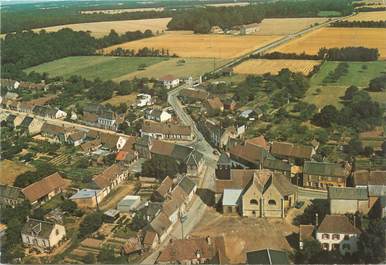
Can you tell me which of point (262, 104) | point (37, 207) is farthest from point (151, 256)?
point (262, 104)

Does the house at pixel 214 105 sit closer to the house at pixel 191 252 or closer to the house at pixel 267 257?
the house at pixel 191 252

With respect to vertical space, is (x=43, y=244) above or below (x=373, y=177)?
below

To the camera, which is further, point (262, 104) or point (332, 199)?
point (262, 104)

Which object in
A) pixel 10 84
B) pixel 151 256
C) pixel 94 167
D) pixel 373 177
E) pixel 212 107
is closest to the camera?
pixel 151 256

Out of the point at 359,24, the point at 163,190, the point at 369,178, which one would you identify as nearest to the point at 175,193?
the point at 163,190

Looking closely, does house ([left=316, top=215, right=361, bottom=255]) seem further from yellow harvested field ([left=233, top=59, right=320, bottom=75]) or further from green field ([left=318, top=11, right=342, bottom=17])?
green field ([left=318, top=11, right=342, bottom=17])

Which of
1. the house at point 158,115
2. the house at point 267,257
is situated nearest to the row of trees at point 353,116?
the house at point 158,115

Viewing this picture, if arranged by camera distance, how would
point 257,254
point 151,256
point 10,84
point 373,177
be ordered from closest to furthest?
point 257,254, point 151,256, point 373,177, point 10,84

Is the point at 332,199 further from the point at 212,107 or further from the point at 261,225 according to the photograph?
the point at 212,107
